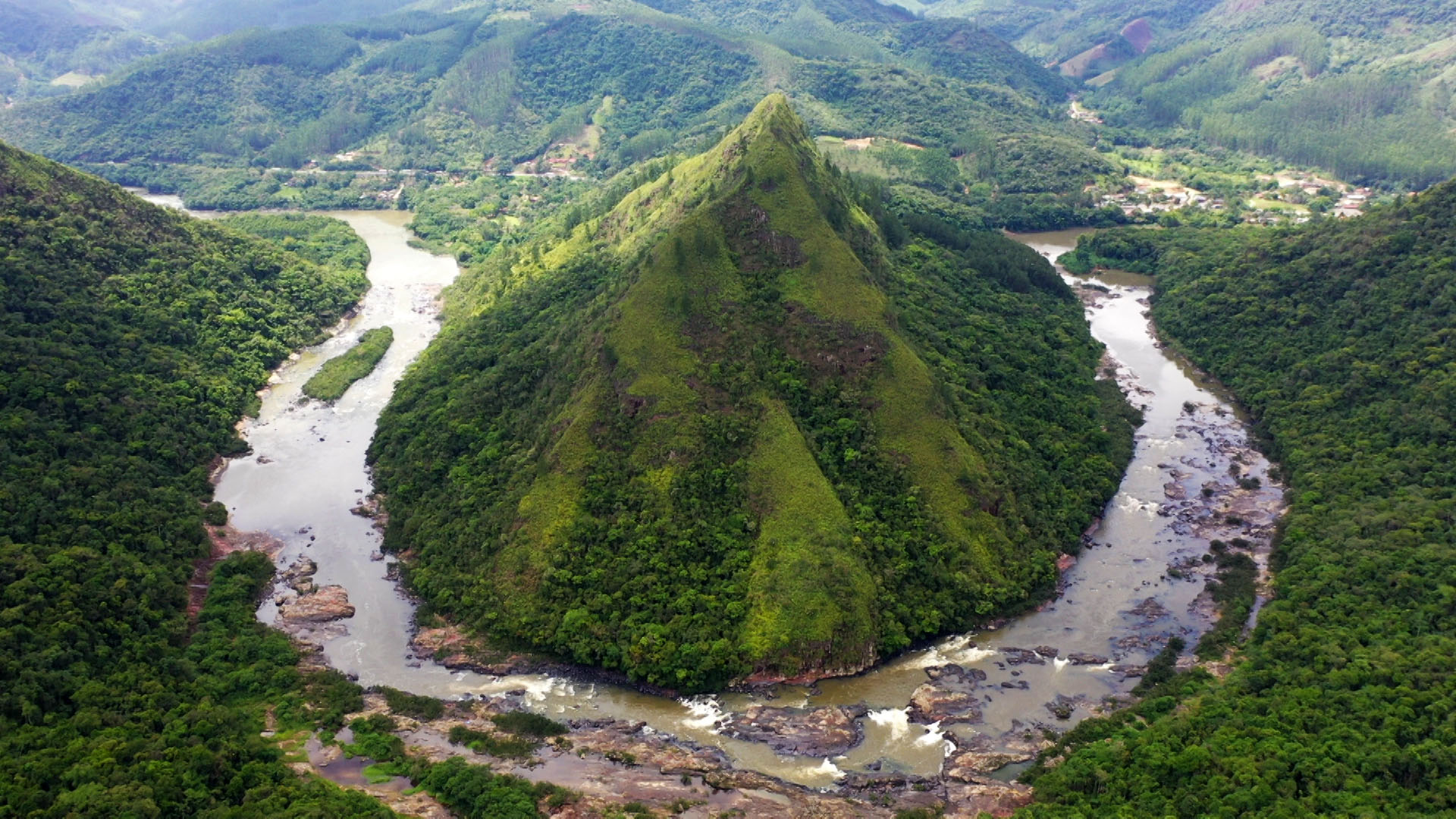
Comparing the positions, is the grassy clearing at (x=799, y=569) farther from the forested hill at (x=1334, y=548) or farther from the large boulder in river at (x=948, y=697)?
the forested hill at (x=1334, y=548)

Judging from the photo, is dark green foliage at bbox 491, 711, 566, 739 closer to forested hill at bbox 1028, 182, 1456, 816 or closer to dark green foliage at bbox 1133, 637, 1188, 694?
forested hill at bbox 1028, 182, 1456, 816

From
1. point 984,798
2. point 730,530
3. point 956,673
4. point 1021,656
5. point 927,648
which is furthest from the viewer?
point 730,530

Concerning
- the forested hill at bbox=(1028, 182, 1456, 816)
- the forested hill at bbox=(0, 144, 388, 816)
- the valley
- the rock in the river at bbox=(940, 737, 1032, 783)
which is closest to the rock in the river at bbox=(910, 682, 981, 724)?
the valley

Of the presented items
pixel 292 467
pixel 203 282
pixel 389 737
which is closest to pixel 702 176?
pixel 292 467

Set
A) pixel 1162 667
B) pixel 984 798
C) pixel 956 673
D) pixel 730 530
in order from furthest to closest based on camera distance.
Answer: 1. pixel 730 530
2. pixel 1162 667
3. pixel 956 673
4. pixel 984 798

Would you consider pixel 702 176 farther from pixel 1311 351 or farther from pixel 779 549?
pixel 1311 351

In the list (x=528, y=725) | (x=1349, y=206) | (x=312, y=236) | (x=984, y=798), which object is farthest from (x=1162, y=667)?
(x=312, y=236)

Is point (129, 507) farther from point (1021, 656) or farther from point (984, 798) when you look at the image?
point (1021, 656)
